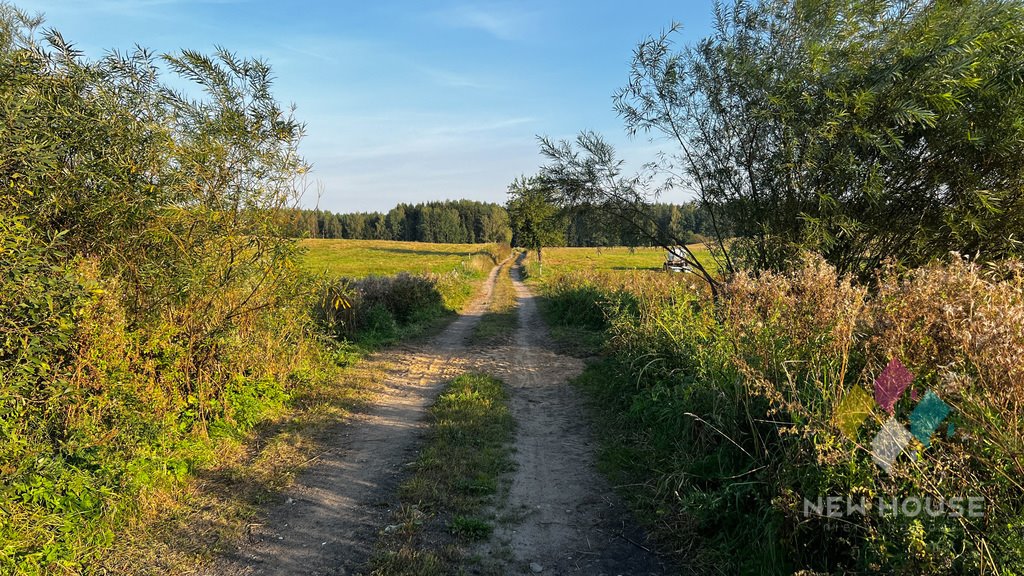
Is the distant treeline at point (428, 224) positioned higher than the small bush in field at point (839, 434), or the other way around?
the distant treeline at point (428, 224)

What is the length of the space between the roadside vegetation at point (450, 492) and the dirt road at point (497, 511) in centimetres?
16

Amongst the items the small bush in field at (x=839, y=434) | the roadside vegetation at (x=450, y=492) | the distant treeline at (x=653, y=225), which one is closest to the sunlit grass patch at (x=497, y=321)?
the distant treeline at (x=653, y=225)

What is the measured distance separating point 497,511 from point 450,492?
56 centimetres

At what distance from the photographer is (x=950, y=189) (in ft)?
20.9

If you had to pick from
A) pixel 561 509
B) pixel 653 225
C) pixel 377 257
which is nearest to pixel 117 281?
pixel 561 509

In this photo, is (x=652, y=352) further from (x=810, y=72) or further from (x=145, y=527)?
(x=145, y=527)

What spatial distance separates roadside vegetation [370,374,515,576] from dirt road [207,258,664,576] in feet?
0.52

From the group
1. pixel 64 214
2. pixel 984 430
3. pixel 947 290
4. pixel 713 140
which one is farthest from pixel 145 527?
pixel 713 140

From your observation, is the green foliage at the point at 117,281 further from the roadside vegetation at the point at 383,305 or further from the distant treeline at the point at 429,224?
the distant treeline at the point at 429,224

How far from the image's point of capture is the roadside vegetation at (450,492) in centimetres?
370

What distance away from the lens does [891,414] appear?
2902mm

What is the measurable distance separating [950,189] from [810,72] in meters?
2.43

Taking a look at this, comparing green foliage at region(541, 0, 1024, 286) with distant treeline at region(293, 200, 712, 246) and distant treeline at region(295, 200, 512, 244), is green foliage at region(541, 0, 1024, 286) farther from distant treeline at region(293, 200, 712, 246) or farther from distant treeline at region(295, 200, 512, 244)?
distant treeline at region(295, 200, 512, 244)

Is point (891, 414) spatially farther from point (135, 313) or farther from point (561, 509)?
point (135, 313)
